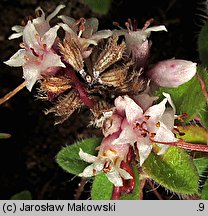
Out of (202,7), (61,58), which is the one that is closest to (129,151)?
(61,58)

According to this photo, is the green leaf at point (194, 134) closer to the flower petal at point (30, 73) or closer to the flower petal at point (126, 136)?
the flower petal at point (126, 136)

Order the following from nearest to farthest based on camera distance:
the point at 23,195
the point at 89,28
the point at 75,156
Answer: the point at 89,28 → the point at 75,156 → the point at 23,195

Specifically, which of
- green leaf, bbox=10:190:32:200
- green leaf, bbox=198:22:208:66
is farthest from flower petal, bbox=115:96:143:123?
green leaf, bbox=10:190:32:200

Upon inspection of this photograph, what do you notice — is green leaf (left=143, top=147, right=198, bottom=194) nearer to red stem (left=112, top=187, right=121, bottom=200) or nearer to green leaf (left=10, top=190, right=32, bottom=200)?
red stem (left=112, top=187, right=121, bottom=200)

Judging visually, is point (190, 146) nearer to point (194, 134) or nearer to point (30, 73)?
point (194, 134)

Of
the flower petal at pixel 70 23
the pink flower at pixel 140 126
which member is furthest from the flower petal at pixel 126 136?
the flower petal at pixel 70 23

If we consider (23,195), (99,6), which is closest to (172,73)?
(99,6)
